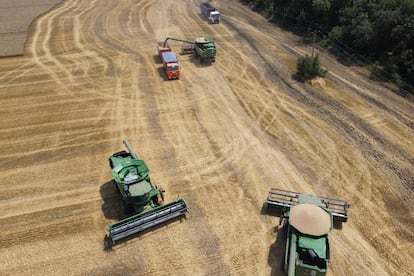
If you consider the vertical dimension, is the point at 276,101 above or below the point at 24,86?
above

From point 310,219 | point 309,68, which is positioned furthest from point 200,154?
point 309,68

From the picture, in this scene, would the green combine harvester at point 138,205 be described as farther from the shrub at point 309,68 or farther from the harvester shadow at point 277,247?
the shrub at point 309,68

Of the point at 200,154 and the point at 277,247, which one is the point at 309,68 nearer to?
the point at 200,154

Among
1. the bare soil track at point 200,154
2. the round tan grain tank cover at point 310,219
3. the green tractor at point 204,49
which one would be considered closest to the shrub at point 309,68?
the bare soil track at point 200,154

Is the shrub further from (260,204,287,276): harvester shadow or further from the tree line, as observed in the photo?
(260,204,287,276): harvester shadow

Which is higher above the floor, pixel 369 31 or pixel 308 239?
pixel 369 31

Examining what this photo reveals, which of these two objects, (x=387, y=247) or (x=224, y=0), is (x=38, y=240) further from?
(x=224, y=0)

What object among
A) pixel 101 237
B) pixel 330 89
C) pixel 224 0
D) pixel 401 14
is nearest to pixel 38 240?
pixel 101 237

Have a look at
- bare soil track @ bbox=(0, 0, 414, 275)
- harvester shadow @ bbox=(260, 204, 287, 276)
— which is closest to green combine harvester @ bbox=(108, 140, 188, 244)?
bare soil track @ bbox=(0, 0, 414, 275)
